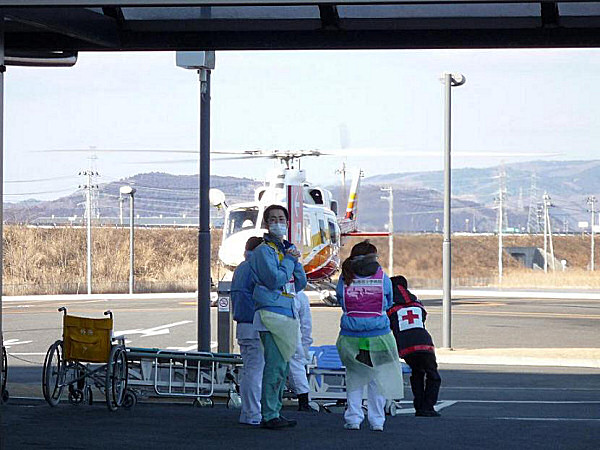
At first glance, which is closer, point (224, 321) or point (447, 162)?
point (224, 321)

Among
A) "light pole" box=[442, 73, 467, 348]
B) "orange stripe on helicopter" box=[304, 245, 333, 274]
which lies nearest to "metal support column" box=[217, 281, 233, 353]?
"light pole" box=[442, 73, 467, 348]

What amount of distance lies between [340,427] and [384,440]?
94 centimetres

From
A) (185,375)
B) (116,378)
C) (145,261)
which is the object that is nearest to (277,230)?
→ (116,378)

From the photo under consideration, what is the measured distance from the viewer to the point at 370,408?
10.9 meters

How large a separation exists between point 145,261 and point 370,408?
83.0 metres

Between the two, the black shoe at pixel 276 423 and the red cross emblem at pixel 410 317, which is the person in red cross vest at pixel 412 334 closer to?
the red cross emblem at pixel 410 317

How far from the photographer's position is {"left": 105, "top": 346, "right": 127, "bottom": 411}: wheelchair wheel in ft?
39.3

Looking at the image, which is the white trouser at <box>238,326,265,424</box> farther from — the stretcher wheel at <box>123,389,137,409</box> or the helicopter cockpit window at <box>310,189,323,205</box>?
the helicopter cockpit window at <box>310,189,323,205</box>

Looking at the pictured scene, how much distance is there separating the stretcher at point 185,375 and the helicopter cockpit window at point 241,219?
60.1 feet

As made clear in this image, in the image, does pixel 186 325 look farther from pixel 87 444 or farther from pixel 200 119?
pixel 87 444

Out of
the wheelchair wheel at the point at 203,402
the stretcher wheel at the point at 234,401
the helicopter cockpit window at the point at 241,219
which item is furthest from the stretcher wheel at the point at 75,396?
the helicopter cockpit window at the point at 241,219

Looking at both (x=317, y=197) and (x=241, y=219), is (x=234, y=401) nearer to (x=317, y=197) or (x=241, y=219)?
(x=241, y=219)

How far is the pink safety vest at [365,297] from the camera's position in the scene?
10.8 m

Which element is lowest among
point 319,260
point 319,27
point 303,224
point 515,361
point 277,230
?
point 515,361
